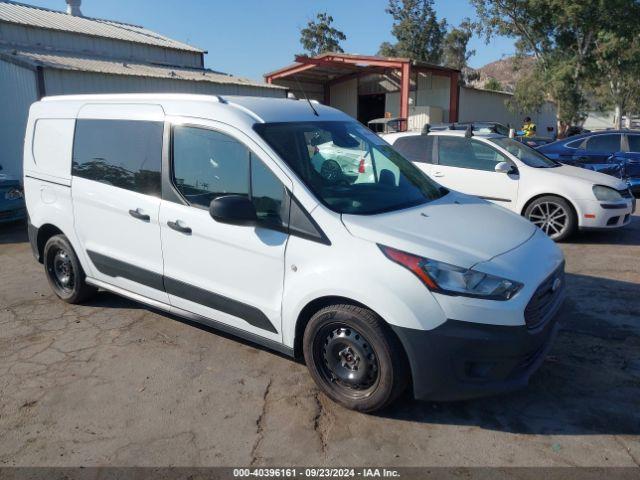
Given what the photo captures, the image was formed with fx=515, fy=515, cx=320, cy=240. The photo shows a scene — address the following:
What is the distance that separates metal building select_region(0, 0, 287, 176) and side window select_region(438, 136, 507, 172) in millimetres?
10307

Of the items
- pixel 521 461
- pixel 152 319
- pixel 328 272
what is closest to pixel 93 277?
pixel 152 319

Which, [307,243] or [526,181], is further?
[526,181]

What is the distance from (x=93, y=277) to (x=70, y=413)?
1.70 meters

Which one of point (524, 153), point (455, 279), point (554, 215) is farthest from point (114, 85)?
point (455, 279)

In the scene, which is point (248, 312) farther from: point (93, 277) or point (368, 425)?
point (93, 277)

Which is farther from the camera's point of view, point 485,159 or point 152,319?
point 485,159

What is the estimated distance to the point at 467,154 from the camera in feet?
26.0

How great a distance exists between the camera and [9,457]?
2.88m

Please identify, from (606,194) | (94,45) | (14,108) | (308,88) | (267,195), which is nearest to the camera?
(267,195)

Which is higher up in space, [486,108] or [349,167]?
[486,108]

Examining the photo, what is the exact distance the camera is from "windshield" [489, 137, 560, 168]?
771 centimetres

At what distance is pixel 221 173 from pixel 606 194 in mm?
5944

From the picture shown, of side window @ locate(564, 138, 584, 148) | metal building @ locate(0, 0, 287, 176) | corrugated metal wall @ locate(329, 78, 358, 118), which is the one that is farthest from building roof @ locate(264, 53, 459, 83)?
side window @ locate(564, 138, 584, 148)

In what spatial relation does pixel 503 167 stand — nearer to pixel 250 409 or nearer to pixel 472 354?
pixel 472 354
